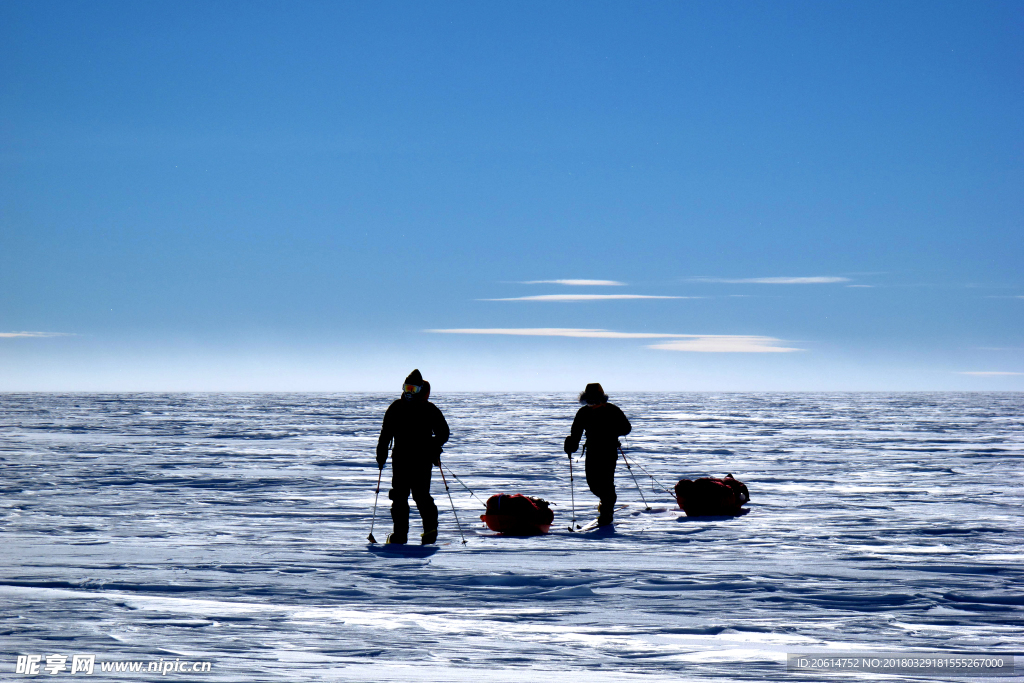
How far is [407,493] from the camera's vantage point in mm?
8102

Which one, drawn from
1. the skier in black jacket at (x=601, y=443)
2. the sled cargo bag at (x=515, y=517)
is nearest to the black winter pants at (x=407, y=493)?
the sled cargo bag at (x=515, y=517)

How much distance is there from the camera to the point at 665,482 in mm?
14508

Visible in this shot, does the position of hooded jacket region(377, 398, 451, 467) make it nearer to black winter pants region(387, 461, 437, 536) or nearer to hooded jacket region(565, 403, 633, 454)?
black winter pants region(387, 461, 437, 536)

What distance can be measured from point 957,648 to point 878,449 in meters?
19.5

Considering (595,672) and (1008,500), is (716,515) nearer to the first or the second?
(1008,500)

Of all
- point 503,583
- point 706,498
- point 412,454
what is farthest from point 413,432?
point 706,498

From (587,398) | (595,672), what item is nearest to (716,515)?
(587,398)

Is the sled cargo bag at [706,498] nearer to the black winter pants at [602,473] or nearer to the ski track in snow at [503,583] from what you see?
the ski track in snow at [503,583]

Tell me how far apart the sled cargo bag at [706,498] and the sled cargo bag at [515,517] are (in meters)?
2.27

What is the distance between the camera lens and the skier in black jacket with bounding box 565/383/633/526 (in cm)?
942

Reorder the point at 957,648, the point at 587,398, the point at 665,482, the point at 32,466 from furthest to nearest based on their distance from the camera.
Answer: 1. the point at 32,466
2. the point at 665,482
3. the point at 587,398
4. the point at 957,648

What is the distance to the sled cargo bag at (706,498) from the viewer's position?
10.3 metres

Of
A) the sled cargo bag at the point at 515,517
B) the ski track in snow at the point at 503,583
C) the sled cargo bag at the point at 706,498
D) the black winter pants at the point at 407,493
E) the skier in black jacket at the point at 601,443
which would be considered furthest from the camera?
the sled cargo bag at the point at 706,498

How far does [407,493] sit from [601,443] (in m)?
2.40
